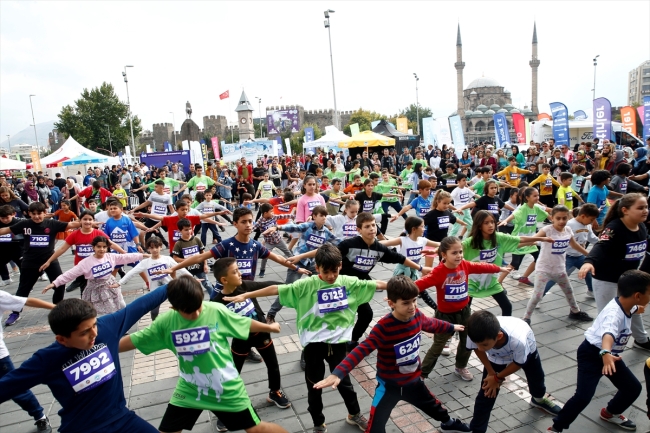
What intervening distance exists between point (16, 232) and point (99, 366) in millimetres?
5271

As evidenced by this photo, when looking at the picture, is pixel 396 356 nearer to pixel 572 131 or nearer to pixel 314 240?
pixel 314 240

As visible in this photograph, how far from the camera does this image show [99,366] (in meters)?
2.83

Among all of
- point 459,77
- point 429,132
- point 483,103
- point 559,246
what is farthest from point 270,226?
point 483,103

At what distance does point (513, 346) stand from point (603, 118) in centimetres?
1864

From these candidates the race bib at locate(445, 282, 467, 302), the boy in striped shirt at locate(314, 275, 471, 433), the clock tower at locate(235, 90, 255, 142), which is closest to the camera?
the boy in striped shirt at locate(314, 275, 471, 433)

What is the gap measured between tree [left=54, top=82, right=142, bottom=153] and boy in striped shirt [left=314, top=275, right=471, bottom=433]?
6587 cm

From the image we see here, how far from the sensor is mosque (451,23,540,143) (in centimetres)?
9532

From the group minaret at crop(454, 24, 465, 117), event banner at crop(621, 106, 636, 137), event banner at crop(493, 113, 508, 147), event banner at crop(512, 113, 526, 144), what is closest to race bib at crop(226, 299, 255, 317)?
event banner at crop(621, 106, 636, 137)

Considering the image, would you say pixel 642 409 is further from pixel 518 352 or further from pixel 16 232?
pixel 16 232

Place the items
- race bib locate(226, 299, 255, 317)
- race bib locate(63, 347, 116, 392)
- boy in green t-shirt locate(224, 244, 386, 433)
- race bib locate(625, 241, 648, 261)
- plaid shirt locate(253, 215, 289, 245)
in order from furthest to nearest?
plaid shirt locate(253, 215, 289, 245)
race bib locate(625, 241, 648, 261)
race bib locate(226, 299, 255, 317)
boy in green t-shirt locate(224, 244, 386, 433)
race bib locate(63, 347, 116, 392)

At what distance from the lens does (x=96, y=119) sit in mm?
62844

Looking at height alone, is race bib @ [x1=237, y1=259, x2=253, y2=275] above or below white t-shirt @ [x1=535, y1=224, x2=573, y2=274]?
above

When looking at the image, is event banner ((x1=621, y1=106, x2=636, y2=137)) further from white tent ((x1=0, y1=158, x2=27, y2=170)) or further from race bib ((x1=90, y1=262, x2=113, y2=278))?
white tent ((x1=0, y1=158, x2=27, y2=170))

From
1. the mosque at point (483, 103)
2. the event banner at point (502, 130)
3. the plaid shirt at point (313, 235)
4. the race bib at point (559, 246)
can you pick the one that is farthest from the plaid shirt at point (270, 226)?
the mosque at point (483, 103)
